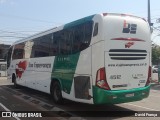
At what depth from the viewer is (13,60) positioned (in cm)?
2097

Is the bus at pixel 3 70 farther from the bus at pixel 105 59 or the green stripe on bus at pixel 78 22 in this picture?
the green stripe on bus at pixel 78 22

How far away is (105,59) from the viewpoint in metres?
9.98

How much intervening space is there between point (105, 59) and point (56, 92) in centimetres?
400

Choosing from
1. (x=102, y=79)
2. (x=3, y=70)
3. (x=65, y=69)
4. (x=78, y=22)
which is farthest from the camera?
(x=3, y=70)

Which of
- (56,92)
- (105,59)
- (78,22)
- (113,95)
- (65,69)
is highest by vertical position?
(78,22)

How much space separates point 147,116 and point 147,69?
1.78m

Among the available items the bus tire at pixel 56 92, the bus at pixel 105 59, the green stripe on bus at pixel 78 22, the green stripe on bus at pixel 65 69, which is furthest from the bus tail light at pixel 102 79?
the bus tire at pixel 56 92

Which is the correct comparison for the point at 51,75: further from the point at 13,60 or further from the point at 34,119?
the point at 13,60

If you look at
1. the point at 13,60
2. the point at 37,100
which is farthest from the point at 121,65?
the point at 13,60

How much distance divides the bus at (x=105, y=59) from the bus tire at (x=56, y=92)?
45mm

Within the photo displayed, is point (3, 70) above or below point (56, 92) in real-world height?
below

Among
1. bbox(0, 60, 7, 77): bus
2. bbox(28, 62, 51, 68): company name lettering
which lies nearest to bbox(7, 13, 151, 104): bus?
bbox(28, 62, 51, 68): company name lettering

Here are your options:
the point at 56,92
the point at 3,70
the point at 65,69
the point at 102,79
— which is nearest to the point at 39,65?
the point at 56,92

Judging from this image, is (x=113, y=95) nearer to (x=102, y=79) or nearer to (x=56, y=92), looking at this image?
(x=102, y=79)
